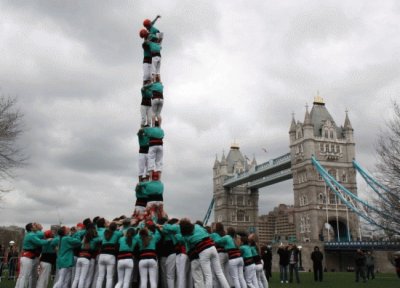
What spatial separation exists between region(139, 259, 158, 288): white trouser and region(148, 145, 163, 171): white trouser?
15.6 ft

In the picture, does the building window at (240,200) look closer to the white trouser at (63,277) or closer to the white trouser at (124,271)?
the white trouser at (63,277)

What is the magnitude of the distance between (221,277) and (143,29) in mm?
9731

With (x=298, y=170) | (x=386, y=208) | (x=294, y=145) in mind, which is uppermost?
(x=294, y=145)

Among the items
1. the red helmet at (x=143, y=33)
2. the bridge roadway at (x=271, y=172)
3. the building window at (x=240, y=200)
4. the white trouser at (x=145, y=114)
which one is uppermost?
the bridge roadway at (x=271, y=172)

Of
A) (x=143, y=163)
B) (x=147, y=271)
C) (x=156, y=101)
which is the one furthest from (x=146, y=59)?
(x=147, y=271)

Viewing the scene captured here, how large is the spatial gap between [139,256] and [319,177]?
59.8 meters

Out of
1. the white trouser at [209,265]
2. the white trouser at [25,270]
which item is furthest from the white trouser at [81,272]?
the white trouser at [209,265]

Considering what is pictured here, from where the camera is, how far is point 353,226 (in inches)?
2478

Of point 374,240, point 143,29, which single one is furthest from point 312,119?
point 143,29

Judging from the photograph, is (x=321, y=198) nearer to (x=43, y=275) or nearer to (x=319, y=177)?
(x=319, y=177)

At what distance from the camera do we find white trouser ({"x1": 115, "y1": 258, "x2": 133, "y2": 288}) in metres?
8.84

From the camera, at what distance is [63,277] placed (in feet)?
32.0

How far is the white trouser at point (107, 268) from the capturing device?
9086 millimetres

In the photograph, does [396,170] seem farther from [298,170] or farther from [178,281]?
[298,170]
